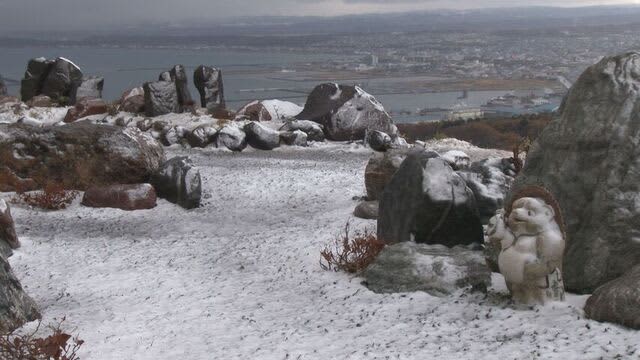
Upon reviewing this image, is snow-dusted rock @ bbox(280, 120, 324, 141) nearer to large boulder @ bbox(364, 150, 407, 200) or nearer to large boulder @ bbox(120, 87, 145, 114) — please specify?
large boulder @ bbox(120, 87, 145, 114)

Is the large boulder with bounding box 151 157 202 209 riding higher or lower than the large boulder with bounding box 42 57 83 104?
lower

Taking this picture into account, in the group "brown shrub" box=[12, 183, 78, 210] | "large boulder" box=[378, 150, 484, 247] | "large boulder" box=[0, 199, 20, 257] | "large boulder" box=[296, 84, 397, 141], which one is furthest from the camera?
"large boulder" box=[296, 84, 397, 141]

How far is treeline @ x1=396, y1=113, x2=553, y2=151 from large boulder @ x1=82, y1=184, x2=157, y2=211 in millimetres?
15149

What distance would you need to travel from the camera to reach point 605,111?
24.6 ft

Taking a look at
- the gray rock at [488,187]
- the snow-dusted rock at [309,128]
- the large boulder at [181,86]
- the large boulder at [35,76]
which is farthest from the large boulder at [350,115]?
the large boulder at [35,76]

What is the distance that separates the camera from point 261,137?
21.5 m

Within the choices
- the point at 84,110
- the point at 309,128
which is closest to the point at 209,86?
the point at 84,110

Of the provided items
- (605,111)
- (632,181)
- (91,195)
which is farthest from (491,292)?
(91,195)

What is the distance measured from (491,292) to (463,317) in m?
0.77

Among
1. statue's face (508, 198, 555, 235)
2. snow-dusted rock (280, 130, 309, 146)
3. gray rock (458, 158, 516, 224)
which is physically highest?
statue's face (508, 198, 555, 235)

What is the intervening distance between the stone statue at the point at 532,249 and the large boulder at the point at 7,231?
8071 mm

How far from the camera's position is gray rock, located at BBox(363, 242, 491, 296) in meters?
7.76

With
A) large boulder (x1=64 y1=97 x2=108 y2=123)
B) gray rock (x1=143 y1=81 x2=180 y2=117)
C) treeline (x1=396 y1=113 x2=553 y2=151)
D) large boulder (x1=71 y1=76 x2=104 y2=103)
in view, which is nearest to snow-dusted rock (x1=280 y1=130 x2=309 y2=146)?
gray rock (x1=143 y1=81 x2=180 y2=117)

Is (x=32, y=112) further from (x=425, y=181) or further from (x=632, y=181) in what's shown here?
(x=632, y=181)
